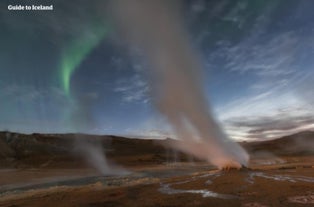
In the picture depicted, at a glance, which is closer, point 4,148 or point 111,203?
point 111,203

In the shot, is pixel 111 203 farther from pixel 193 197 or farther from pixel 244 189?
pixel 244 189

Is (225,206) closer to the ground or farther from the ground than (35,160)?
closer to the ground

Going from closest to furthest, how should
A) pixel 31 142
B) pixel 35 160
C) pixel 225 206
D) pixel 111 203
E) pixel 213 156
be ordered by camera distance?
pixel 225 206, pixel 111 203, pixel 213 156, pixel 35 160, pixel 31 142

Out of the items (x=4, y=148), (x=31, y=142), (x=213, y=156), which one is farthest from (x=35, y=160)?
(x=213, y=156)

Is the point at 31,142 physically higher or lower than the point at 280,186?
higher

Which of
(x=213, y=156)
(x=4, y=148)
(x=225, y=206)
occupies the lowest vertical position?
(x=225, y=206)

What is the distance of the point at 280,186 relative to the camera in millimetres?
22188

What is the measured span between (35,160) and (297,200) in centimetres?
8150

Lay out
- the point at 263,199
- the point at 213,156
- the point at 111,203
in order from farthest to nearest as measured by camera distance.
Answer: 1. the point at 213,156
2. the point at 111,203
3. the point at 263,199

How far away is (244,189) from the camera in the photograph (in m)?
21.4

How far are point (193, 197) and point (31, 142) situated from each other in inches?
4306

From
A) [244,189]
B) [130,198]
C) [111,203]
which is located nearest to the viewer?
[111,203]

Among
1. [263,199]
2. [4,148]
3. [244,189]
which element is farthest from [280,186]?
[4,148]

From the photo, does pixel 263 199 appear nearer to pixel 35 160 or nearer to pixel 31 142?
pixel 35 160
